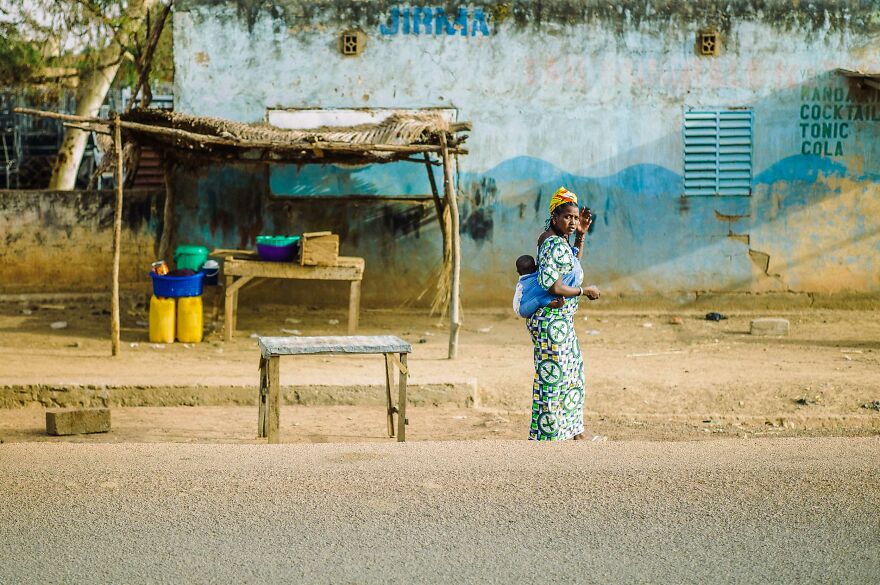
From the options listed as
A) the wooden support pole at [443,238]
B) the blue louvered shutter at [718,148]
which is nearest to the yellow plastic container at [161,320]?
the wooden support pole at [443,238]

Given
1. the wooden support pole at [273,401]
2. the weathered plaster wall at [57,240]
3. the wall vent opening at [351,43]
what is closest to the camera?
the wooden support pole at [273,401]

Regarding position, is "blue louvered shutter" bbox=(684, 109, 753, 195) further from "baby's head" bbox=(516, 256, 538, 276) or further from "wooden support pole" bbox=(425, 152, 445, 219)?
"baby's head" bbox=(516, 256, 538, 276)

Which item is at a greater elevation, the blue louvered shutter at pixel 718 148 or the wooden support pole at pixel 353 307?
the blue louvered shutter at pixel 718 148

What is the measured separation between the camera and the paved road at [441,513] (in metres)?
3.94

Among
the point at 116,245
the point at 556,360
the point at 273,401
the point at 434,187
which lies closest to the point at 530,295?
the point at 556,360

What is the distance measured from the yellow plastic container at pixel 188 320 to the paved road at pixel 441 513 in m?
5.43

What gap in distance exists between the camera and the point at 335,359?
10.2 meters

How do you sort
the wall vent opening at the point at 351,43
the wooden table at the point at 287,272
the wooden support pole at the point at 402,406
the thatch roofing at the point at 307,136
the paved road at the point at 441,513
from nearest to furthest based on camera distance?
the paved road at the point at 441,513, the wooden support pole at the point at 402,406, the thatch roofing at the point at 307,136, the wooden table at the point at 287,272, the wall vent opening at the point at 351,43

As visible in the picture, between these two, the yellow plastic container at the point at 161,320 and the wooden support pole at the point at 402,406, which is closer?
the wooden support pole at the point at 402,406

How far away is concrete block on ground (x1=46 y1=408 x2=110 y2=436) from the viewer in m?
7.33

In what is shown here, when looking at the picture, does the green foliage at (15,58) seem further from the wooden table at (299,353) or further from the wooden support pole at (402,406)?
the wooden support pole at (402,406)

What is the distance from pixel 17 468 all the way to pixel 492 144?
350 inches

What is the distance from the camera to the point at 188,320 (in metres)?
11.1

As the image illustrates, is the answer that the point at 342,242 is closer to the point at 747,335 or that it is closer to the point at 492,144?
the point at 492,144
